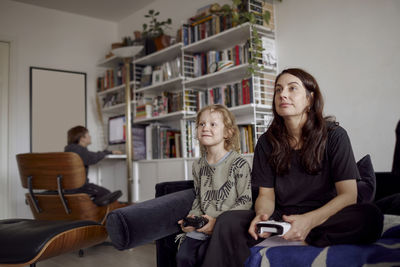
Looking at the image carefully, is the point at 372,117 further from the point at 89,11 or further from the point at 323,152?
the point at 89,11

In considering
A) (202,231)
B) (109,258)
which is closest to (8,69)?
(109,258)

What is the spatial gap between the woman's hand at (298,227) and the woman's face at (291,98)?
1.37 feet

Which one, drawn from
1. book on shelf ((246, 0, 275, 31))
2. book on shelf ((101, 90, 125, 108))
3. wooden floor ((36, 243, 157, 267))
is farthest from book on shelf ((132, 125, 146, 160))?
book on shelf ((246, 0, 275, 31))

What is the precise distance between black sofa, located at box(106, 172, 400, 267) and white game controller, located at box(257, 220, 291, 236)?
446mm

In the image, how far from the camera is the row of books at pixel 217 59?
3.11m

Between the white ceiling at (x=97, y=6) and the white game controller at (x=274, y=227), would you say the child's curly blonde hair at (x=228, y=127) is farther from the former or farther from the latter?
the white ceiling at (x=97, y=6)

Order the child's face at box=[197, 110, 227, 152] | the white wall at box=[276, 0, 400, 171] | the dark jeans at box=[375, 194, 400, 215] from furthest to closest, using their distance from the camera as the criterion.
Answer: the white wall at box=[276, 0, 400, 171] → the child's face at box=[197, 110, 227, 152] → the dark jeans at box=[375, 194, 400, 215]

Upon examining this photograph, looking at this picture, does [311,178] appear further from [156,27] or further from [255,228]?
[156,27]

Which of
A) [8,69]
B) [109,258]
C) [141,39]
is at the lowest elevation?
[109,258]

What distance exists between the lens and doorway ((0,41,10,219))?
13.8ft

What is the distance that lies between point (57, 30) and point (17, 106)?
1.14 meters

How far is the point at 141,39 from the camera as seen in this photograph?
4.24 m

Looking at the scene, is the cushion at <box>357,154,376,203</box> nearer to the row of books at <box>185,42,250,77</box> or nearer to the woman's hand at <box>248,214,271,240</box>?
the woman's hand at <box>248,214,271,240</box>

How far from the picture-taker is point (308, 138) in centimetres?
139
